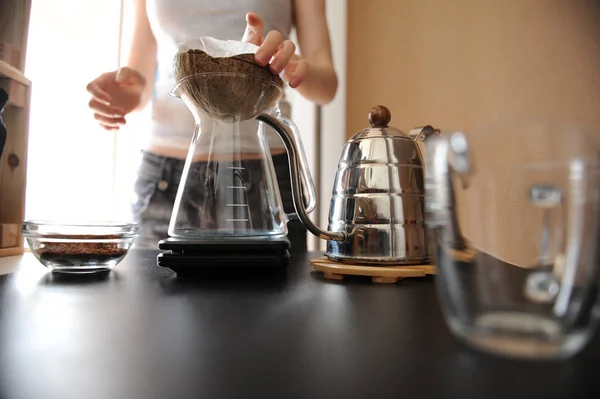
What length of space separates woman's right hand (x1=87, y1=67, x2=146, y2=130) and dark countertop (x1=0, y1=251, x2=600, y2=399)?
1.47 feet

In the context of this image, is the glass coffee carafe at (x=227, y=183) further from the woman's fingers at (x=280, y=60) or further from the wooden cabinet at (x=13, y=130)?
the wooden cabinet at (x=13, y=130)

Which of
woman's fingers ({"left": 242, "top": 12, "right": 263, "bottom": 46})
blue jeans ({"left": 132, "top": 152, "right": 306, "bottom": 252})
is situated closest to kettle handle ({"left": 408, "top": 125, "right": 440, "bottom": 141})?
woman's fingers ({"left": 242, "top": 12, "right": 263, "bottom": 46})

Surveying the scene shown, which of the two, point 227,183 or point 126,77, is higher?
point 126,77

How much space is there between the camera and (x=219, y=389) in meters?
0.17

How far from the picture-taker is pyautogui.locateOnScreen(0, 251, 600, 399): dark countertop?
17cm

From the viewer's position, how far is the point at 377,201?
0.51 metres

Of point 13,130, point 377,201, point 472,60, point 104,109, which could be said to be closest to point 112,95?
point 104,109

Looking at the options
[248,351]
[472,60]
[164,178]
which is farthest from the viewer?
[472,60]

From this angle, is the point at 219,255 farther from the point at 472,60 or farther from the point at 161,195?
the point at 472,60

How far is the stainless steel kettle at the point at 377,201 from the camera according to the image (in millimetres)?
495

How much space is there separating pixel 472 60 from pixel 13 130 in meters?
1.36

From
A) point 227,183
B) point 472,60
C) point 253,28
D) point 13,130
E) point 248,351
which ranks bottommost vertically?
point 248,351

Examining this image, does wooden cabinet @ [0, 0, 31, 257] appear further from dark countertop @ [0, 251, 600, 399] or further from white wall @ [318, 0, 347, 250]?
white wall @ [318, 0, 347, 250]

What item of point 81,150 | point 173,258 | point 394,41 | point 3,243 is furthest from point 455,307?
point 394,41
